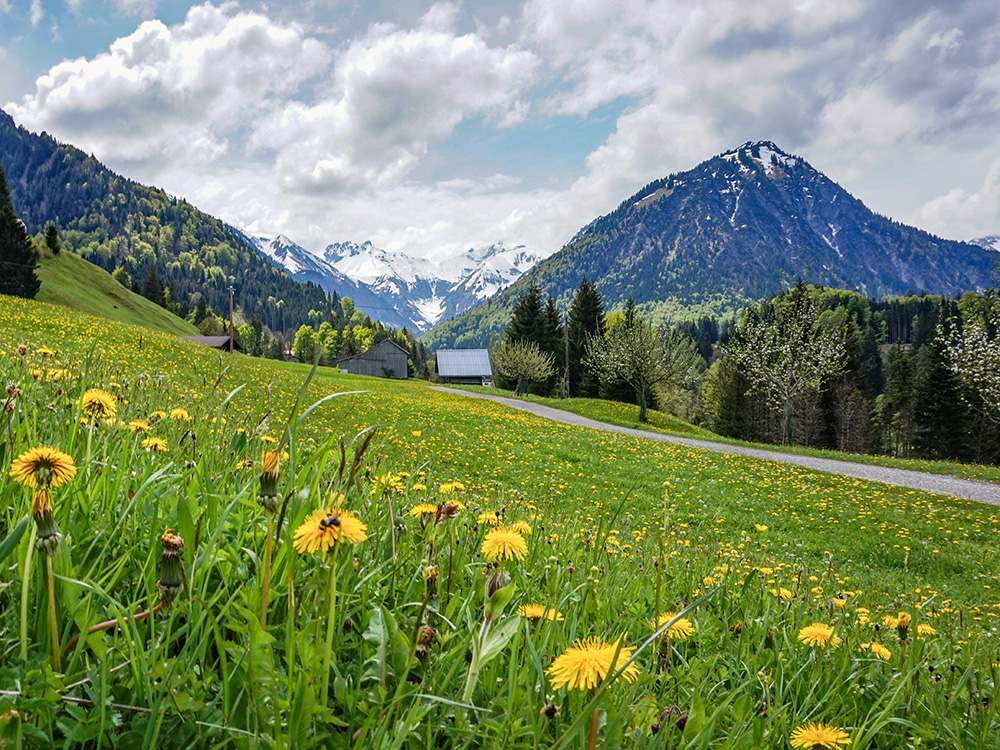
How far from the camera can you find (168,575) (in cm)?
83

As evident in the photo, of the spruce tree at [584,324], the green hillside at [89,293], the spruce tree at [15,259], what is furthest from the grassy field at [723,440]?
the green hillside at [89,293]

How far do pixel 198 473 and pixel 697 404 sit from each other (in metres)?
93.2

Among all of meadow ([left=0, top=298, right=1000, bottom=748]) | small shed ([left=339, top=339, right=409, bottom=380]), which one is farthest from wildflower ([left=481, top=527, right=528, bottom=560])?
small shed ([left=339, top=339, right=409, bottom=380])

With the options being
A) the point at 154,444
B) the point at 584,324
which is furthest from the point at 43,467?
the point at 584,324

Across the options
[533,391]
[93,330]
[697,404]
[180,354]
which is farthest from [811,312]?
[697,404]

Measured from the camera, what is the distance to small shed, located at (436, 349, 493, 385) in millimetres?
89875

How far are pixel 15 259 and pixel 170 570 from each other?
61.3 m

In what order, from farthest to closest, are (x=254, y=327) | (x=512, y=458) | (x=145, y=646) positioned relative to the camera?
(x=254, y=327)
(x=512, y=458)
(x=145, y=646)

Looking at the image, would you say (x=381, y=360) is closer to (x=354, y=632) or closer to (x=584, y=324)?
(x=584, y=324)

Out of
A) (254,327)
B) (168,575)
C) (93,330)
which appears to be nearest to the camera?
(168,575)

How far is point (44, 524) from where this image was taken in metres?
0.78

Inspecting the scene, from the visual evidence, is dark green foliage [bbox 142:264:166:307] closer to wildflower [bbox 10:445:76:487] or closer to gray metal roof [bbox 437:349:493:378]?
gray metal roof [bbox 437:349:493:378]

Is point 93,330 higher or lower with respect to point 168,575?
higher

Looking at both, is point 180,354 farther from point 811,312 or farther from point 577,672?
point 811,312
